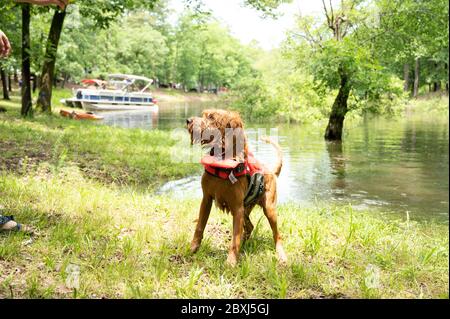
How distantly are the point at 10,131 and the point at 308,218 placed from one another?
8097 millimetres

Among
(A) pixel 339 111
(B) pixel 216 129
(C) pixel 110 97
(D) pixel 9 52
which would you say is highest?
(C) pixel 110 97

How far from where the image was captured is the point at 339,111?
606 inches

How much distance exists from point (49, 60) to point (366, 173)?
11.1m

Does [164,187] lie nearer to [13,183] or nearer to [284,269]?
[13,183]

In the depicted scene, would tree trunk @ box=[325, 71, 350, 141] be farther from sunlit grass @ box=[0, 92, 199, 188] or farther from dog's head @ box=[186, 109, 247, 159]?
dog's head @ box=[186, 109, 247, 159]

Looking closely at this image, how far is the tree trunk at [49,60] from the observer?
14.4 meters

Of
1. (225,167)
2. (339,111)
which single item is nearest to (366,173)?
(339,111)

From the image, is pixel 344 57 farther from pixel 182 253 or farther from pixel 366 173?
pixel 182 253

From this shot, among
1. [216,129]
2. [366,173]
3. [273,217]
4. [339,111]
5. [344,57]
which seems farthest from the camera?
[339,111]

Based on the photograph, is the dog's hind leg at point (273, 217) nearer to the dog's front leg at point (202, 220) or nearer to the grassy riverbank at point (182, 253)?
the grassy riverbank at point (182, 253)

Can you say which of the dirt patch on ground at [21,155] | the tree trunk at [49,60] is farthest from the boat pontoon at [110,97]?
the dirt patch on ground at [21,155]

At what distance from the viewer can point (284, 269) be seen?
11.0 feet

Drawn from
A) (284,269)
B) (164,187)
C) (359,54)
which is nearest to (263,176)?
(284,269)

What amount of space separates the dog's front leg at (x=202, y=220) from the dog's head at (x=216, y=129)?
515 millimetres
